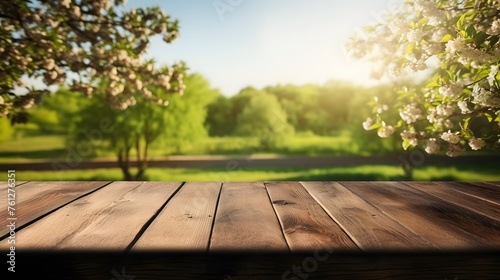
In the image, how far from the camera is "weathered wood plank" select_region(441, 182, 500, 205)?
87.9 inches

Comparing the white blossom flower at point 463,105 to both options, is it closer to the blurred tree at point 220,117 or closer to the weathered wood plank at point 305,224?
the weathered wood plank at point 305,224

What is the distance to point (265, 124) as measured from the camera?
121ft

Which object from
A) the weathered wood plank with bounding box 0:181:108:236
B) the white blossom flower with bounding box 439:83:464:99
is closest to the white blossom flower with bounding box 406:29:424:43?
the white blossom flower with bounding box 439:83:464:99

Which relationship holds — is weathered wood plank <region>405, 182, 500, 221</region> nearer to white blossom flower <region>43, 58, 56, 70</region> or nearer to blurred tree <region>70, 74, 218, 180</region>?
white blossom flower <region>43, 58, 56, 70</region>

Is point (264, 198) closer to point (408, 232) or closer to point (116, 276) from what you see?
point (408, 232)

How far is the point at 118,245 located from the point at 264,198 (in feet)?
3.40

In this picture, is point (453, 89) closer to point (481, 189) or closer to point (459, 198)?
point (481, 189)

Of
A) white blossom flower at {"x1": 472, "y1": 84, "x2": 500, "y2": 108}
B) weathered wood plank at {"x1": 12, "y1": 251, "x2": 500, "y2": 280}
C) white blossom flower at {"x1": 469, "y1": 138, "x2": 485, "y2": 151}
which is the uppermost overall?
white blossom flower at {"x1": 472, "y1": 84, "x2": 500, "y2": 108}

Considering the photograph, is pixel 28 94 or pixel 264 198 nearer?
pixel 264 198

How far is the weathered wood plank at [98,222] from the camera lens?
1.36 metres

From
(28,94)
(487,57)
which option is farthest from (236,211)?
(28,94)

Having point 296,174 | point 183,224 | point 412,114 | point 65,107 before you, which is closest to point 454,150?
point 412,114

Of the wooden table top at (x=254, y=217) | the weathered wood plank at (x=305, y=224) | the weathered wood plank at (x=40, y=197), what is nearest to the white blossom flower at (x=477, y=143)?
the wooden table top at (x=254, y=217)

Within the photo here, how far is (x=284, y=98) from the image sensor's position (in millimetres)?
54188
